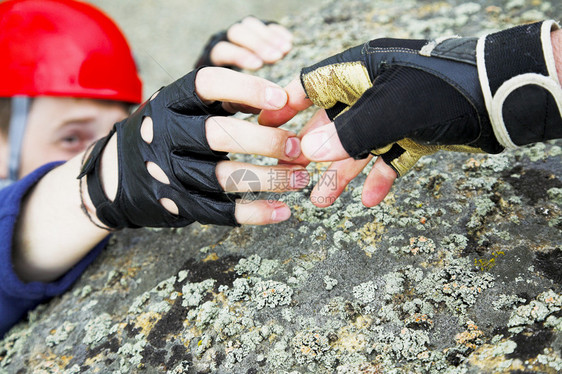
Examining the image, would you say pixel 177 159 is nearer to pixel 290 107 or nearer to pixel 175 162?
pixel 175 162

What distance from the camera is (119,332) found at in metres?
1.44

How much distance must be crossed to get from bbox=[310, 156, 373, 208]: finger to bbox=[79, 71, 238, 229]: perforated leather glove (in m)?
0.30

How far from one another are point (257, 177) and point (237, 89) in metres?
0.30

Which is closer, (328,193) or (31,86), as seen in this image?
(328,193)

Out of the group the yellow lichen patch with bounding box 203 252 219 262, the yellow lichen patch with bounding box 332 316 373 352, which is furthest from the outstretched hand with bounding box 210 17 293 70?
the yellow lichen patch with bounding box 332 316 373 352

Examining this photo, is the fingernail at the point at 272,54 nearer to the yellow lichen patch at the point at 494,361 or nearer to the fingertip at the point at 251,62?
the fingertip at the point at 251,62

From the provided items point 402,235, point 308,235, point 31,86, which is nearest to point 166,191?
point 308,235

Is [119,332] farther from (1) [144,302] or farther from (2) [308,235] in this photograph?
(2) [308,235]

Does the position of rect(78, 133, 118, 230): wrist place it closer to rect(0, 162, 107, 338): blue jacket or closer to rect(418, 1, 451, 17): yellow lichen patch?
rect(0, 162, 107, 338): blue jacket

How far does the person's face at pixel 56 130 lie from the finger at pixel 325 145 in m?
1.94

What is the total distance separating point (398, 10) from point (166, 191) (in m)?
1.92

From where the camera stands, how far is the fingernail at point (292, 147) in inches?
56.3

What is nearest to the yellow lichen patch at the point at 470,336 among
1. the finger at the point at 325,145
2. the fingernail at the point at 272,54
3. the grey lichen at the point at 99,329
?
the finger at the point at 325,145

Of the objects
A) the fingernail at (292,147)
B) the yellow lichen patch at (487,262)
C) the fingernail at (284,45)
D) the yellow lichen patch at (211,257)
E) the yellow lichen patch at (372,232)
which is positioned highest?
the fingernail at (284,45)
